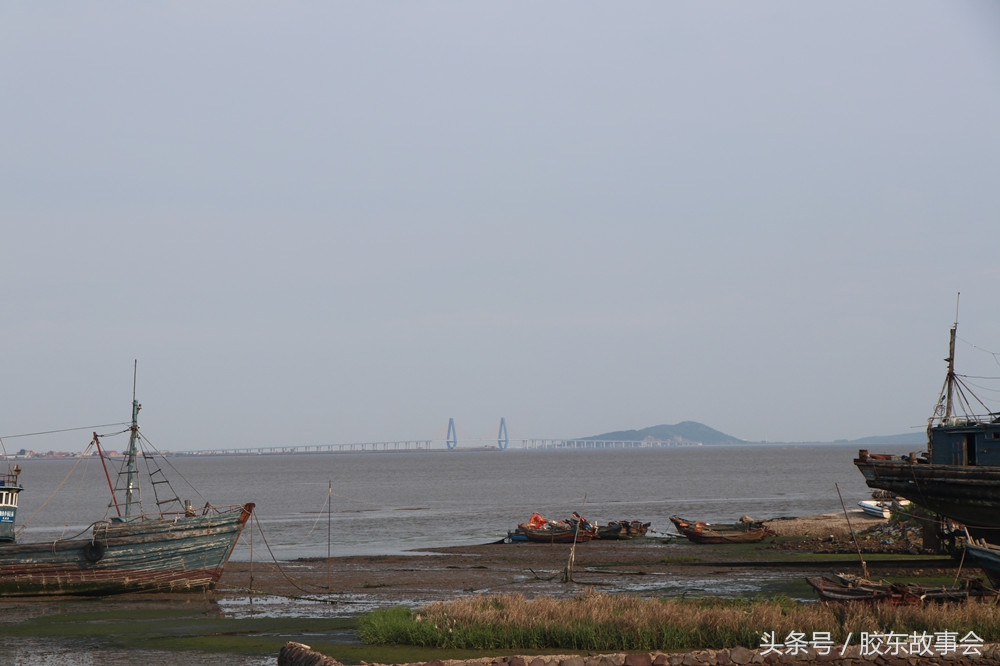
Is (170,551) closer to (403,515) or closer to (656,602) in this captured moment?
(656,602)

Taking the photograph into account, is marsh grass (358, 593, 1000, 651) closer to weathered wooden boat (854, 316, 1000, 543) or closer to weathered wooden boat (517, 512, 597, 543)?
weathered wooden boat (854, 316, 1000, 543)

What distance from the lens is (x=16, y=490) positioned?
1560 inches

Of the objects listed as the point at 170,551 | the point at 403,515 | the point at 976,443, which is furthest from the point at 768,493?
the point at 170,551

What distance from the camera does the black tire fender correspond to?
1459 inches

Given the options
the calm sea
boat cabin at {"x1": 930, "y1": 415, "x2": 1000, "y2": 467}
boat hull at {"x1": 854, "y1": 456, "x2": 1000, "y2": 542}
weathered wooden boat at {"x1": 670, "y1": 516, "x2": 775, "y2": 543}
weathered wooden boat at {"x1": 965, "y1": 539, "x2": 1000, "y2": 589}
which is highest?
boat cabin at {"x1": 930, "y1": 415, "x2": 1000, "y2": 467}

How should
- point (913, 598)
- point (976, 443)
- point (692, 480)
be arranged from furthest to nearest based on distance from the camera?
point (692, 480) < point (976, 443) < point (913, 598)

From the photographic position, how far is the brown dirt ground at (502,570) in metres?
36.8

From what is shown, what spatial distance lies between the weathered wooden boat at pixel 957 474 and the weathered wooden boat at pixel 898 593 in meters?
14.9

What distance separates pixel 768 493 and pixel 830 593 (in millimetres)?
93699

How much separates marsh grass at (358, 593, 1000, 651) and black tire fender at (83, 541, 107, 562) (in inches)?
661

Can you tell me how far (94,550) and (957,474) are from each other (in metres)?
32.3

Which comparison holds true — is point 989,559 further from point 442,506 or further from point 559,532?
point 442,506

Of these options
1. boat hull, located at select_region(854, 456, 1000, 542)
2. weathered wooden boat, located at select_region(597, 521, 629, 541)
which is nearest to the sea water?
weathered wooden boat, located at select_region(597, 521, 629, 541)

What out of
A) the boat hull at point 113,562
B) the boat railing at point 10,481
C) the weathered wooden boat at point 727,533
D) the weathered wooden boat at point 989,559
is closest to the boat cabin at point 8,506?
the boat railing at point 10,481
